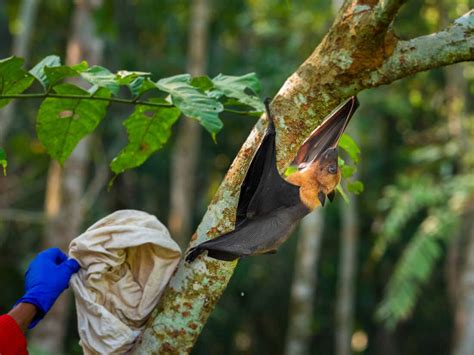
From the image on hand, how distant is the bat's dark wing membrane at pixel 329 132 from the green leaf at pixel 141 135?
1.66 ft

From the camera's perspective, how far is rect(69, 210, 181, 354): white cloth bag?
2.46 m

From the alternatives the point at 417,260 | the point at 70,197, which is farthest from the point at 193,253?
the point at 417,260

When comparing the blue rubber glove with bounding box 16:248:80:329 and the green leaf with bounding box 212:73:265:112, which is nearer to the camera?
the blue rubber glove with bounding box 16:248:80:329

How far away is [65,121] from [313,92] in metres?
0.94

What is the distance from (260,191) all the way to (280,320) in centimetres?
1404

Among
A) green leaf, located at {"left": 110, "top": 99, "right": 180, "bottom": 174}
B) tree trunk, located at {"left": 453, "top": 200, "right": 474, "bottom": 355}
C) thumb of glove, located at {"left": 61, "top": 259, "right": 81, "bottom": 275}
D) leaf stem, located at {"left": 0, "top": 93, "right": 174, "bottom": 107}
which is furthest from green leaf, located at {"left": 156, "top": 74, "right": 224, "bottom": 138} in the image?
tree trunk, located at {"left": 453, "top": 200, "right": 474, "bottom": 355}

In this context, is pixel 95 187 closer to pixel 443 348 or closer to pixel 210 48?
pixel 210 48

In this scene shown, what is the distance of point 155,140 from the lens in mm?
2889

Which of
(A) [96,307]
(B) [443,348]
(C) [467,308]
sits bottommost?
(B) [443,348]

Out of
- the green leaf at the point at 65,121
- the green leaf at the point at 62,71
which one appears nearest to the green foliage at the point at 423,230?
the green leaf at the point at 65,121

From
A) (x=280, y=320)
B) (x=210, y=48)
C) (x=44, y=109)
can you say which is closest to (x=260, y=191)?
(x=44, y=109)

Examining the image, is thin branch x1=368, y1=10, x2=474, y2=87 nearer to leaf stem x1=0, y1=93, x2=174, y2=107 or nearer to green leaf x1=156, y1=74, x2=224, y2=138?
green leaf x1=156, y1=74, x2=224, y2=138

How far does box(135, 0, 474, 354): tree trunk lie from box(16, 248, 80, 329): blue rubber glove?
1.07ft

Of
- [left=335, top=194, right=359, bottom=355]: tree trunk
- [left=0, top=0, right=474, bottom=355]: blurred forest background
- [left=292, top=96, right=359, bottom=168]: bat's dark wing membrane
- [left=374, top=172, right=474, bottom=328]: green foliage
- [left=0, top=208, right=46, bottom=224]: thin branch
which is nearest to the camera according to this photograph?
[left=292, top=96, right=359, bottom=168]: bat's dark wing membrane
